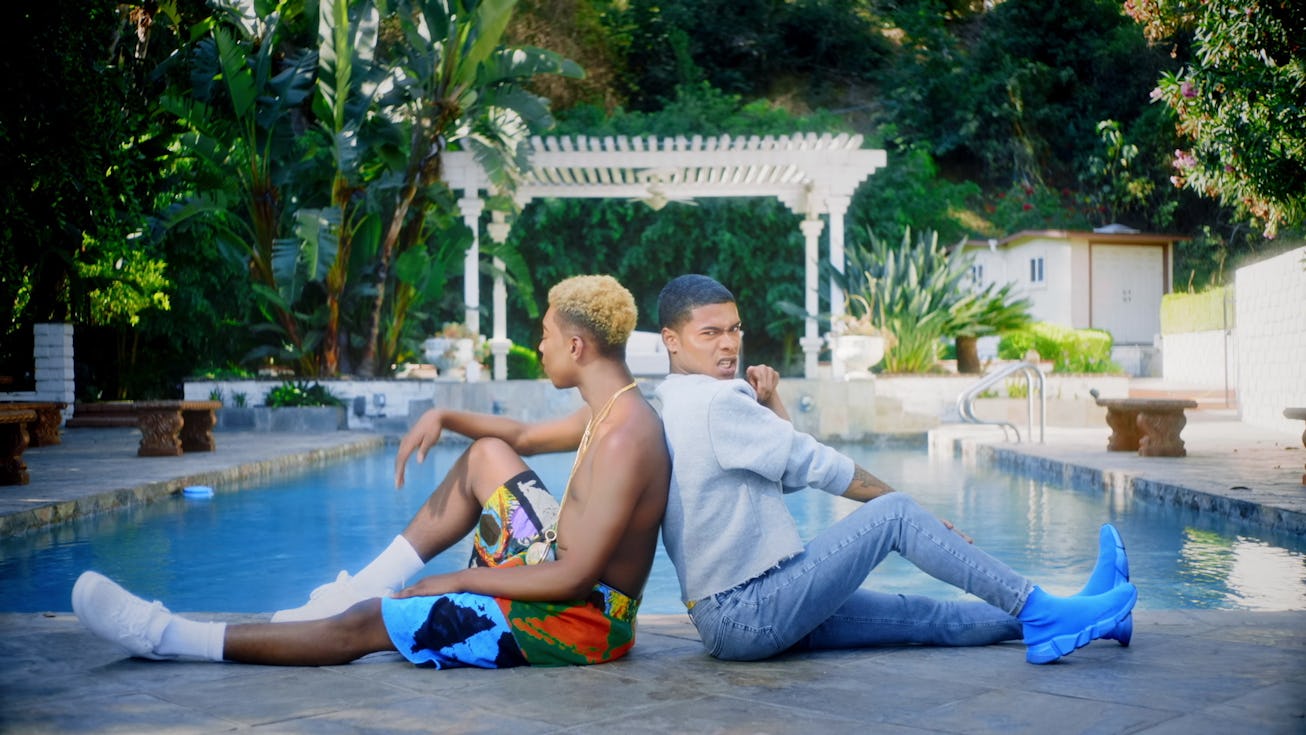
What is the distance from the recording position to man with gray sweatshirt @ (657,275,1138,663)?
10.3 feet

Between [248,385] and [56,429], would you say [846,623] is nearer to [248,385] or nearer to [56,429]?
[56,429]

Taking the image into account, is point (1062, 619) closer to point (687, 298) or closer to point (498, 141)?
Answer: point (687, 298)

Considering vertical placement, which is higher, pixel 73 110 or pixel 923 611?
pixel 73 110

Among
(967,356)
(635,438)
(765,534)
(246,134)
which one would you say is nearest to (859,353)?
(967,356)

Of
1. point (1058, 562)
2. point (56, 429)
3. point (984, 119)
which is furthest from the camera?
point (984, 119)

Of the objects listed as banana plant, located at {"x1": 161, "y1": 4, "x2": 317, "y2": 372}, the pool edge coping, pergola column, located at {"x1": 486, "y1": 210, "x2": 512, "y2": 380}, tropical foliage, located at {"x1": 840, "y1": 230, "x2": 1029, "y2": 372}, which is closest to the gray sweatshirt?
the pool edge coping

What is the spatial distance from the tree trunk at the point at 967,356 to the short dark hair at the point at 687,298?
44.2 ft

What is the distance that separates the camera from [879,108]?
3575cm

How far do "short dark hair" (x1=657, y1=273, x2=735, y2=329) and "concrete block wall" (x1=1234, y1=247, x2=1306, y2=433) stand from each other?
1024 cm

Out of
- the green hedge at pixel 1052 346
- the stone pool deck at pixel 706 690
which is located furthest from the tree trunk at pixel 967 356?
the stone pool deck at pixel 706 690

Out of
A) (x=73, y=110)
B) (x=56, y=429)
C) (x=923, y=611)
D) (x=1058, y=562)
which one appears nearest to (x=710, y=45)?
(x=56, y=429)

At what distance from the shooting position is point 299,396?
598 inches

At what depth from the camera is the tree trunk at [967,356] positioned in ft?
53.3

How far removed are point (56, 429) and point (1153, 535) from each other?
10.5 meters
